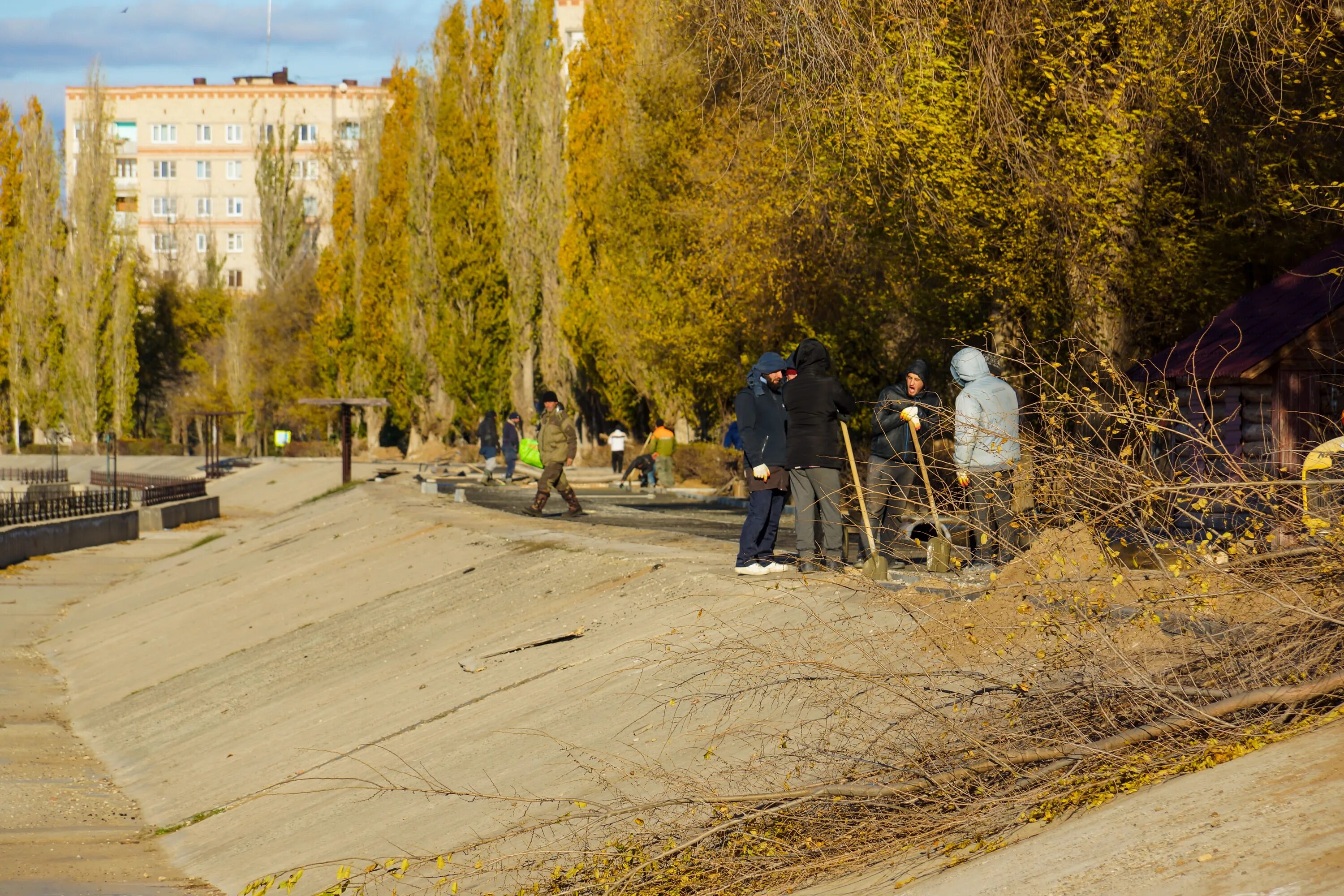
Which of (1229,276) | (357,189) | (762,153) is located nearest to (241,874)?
(1229,276)

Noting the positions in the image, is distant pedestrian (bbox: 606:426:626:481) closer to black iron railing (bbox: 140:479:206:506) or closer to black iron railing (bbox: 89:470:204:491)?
black iron railing (bbox: 140:479:206:506)

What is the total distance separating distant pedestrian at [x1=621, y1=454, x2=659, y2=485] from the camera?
2861 cm

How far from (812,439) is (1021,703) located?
4349mm

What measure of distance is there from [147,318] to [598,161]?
3685 cm

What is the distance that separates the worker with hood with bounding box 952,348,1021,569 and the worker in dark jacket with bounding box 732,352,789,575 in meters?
1.45

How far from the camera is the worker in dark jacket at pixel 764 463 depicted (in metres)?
11.0

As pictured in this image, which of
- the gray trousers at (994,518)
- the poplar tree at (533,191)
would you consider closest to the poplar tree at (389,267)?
the poplar tree at (533,191)

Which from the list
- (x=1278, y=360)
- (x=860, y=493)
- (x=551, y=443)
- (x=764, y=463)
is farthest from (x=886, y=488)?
(x=551, y=443)

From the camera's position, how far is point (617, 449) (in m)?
35.4

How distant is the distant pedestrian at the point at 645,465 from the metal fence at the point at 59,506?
37.3 feet

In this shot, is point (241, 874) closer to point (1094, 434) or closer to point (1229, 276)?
point (1094, 434)

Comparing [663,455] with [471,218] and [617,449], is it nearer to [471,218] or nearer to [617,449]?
[617,449]

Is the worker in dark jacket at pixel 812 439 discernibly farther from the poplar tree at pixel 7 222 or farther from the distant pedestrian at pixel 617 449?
the poplar tree at pixel 7 222

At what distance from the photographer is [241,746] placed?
11453 mm
